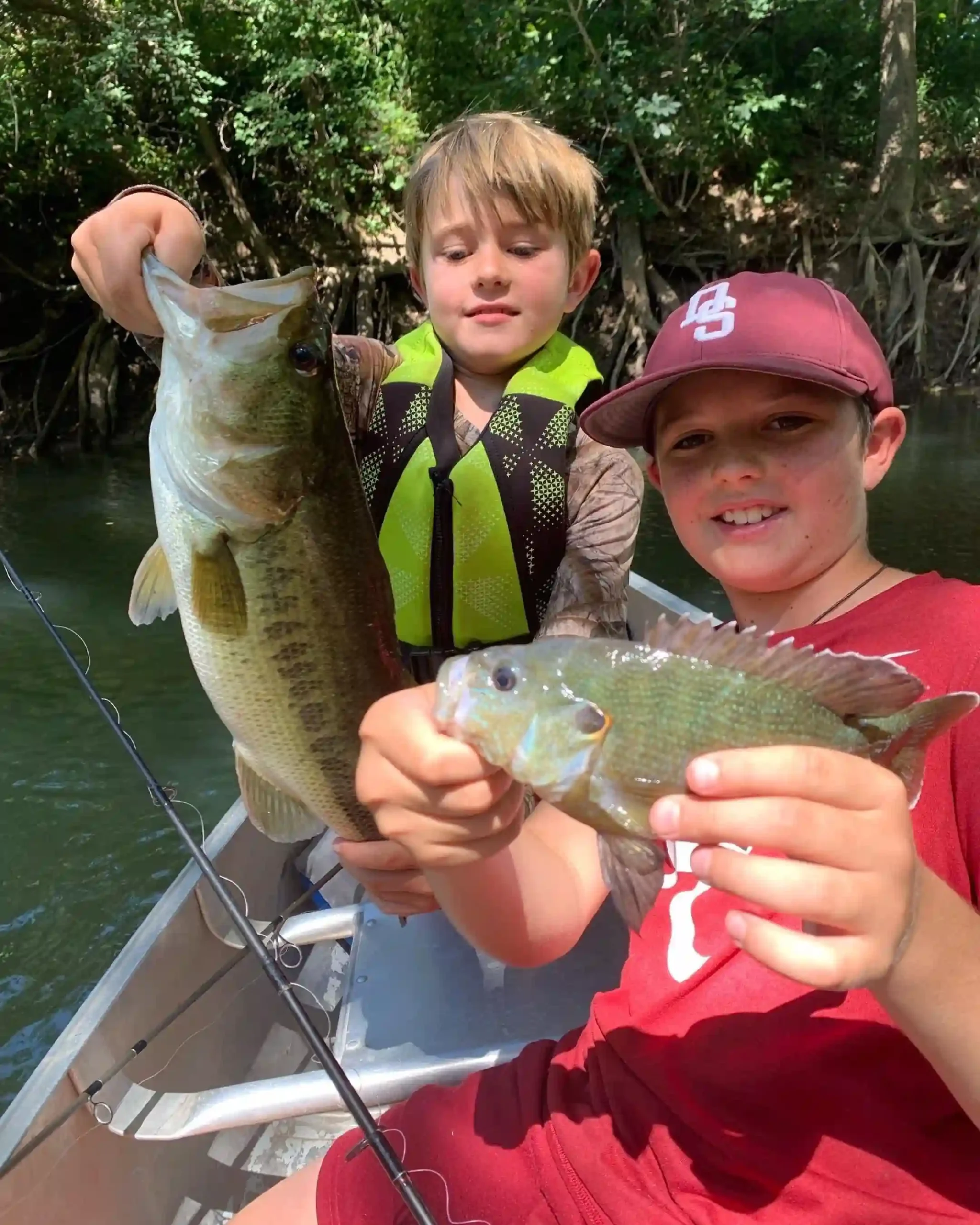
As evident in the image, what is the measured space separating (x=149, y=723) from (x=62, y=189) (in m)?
13.5

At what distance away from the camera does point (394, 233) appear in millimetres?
17047

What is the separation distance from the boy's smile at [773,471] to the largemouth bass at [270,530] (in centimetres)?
67

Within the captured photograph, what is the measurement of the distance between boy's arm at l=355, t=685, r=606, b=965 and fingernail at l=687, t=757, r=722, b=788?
0.23 m

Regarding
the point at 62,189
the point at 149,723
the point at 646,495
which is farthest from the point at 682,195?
the point at 149,723

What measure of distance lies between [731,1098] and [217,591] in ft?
4.02

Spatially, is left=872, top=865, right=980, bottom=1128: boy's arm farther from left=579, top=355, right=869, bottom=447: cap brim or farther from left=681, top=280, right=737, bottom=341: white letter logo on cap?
left=681, top=280, right=737, bottom=341: white letter logo on cap

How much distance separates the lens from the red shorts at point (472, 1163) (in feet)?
4.80

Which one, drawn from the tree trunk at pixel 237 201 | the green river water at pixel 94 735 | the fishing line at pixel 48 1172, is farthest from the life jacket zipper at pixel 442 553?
the tree trunk at pixel 237 201

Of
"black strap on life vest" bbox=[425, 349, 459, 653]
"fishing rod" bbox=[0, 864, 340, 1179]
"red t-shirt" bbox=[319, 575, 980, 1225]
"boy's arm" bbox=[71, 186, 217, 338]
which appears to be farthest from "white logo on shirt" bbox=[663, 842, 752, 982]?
"boy's arm" bbox=[71, 186, 217, 338]

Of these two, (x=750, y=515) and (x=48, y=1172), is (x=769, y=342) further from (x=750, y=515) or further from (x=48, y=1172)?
(x=48, y=1172)

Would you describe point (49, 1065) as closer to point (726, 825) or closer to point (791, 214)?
point (726, 825)

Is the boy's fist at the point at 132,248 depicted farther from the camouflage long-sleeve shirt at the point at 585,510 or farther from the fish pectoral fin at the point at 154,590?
the fish pectoral fin at the point at 154,590

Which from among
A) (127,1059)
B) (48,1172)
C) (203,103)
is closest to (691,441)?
(127,1059)

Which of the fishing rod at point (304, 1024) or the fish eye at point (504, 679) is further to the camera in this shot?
the fishing rod at point (304, 1024)
